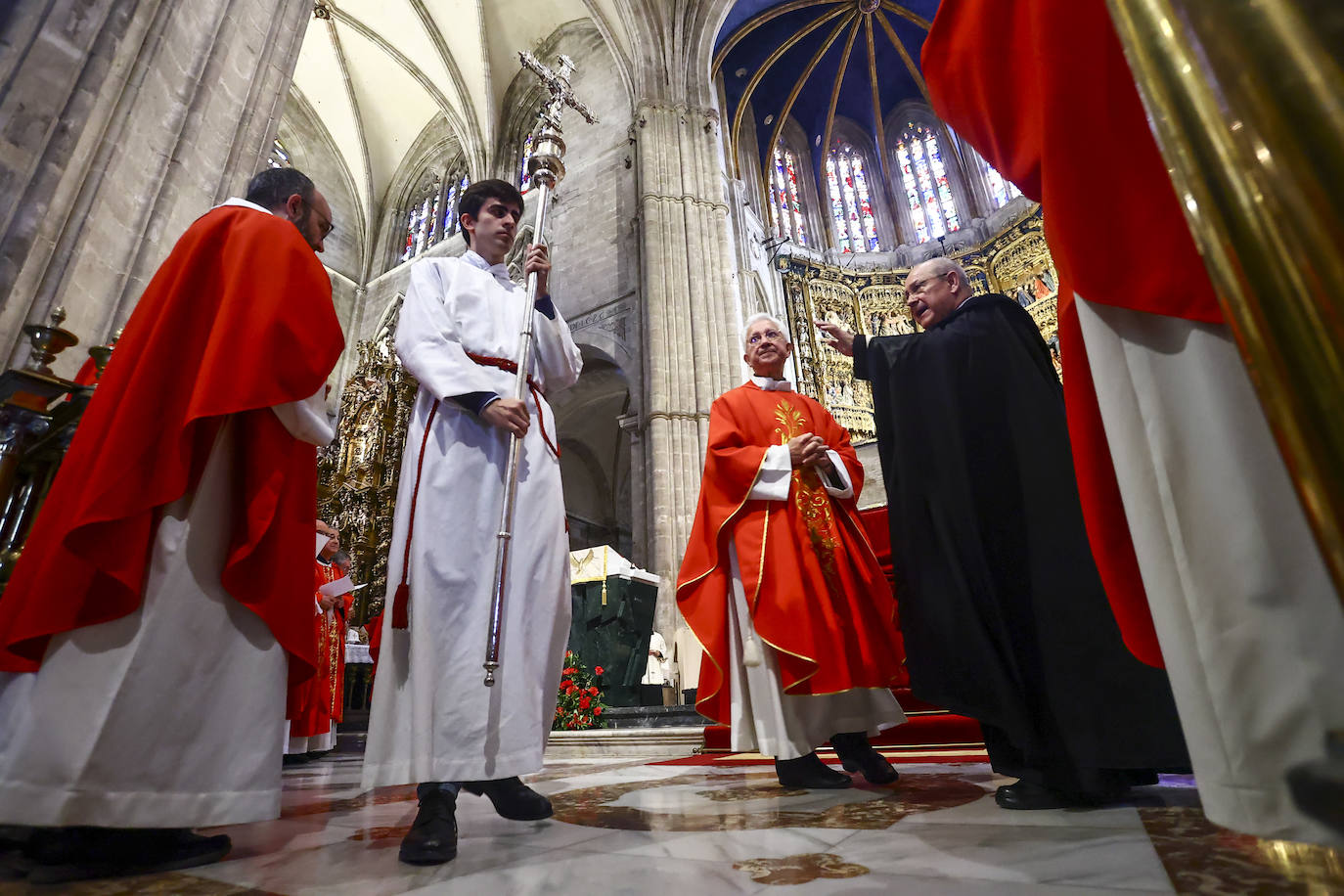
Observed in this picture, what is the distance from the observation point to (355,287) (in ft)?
55.5

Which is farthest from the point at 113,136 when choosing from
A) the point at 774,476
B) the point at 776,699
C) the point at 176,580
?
the point at 776,699

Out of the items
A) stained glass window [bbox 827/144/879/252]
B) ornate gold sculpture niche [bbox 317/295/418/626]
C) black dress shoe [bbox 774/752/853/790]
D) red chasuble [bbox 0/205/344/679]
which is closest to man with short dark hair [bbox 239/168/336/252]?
red chasuble [bbox 0/205/344/679]

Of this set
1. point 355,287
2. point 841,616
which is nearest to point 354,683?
point 841,616

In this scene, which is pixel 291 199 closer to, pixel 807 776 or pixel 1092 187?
pixel 1092 187

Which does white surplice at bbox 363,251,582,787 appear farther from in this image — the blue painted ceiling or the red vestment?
the blue painted ceiling

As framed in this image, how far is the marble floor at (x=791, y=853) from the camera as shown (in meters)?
0.92

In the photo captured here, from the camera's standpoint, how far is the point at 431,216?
662 inches

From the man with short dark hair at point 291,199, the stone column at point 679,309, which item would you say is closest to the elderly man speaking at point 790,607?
the man with short dark hair at point 291,199

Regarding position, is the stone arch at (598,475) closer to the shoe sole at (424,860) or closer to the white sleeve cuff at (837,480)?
the white sleeve cuff at (837,480)

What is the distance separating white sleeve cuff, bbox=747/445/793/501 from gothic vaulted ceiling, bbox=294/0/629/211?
1236 centimetres

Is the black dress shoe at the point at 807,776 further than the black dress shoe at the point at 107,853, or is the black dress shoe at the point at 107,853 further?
the black dress shoe at the point at 807,776

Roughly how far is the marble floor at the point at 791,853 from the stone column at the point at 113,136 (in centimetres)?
248

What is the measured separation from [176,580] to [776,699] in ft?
5.62

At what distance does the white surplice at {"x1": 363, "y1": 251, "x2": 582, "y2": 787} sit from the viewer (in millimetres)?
1520
